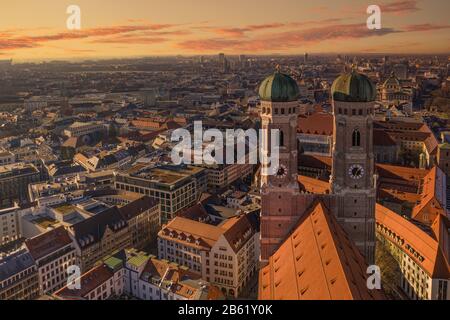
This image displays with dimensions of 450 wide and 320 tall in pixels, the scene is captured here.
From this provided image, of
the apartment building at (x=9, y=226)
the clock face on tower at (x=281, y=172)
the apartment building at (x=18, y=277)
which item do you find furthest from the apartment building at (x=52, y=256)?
the clock face on tower at (x=281, y=172)

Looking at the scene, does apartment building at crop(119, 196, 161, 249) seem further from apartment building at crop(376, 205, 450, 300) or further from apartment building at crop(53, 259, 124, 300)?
apartment building at crop(376, 205, 450, 300)

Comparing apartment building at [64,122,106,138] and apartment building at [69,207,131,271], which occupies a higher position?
apartment building at [64,122,106,138]

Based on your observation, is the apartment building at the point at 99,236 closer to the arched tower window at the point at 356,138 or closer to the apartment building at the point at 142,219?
the apartment building at the point at 142,219

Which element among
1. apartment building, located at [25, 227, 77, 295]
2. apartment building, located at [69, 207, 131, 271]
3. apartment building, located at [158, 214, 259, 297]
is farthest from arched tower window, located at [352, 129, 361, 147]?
apartment building, located at [25, 227, 77, 295]
